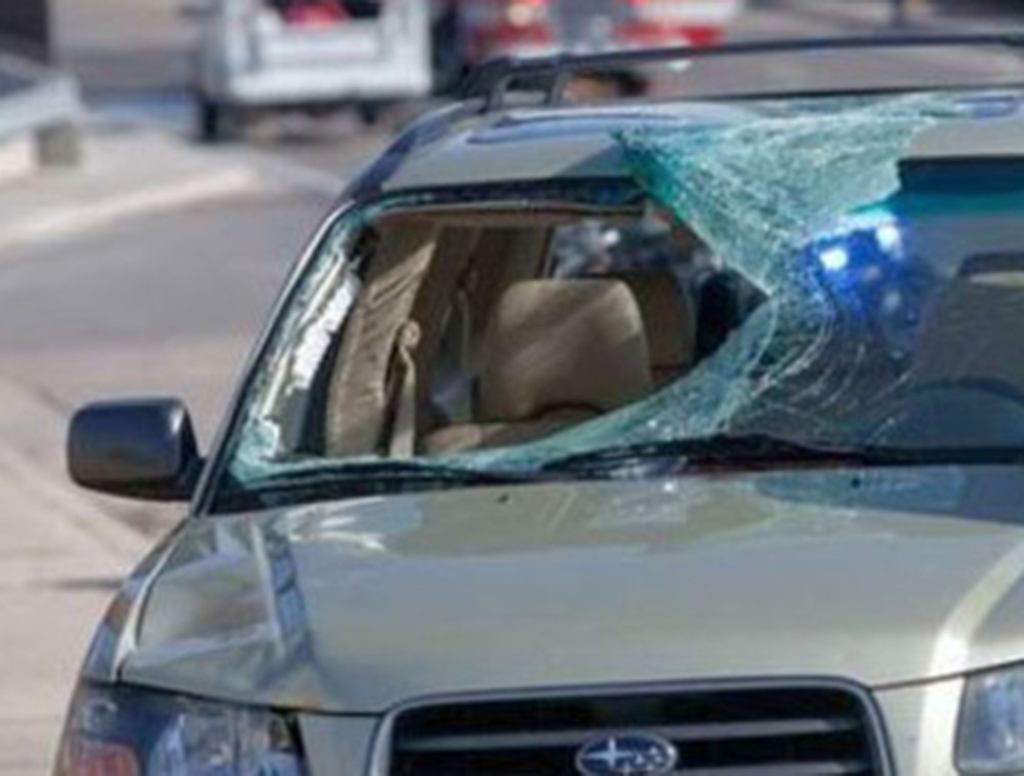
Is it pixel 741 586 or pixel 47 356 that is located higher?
pixel 741 586

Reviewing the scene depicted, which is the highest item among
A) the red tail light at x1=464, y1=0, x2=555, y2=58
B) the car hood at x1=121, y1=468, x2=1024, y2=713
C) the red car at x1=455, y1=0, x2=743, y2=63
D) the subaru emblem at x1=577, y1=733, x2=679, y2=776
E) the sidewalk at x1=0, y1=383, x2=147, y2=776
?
the car hood at x1=121, y1=468, x2=1024, y2=713

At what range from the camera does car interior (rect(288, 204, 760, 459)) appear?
720 cm

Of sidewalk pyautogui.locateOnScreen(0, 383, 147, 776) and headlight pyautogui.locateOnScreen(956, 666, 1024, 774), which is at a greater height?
headlight pyautogui.locateOnScreen(956, 666, 1024, 774)

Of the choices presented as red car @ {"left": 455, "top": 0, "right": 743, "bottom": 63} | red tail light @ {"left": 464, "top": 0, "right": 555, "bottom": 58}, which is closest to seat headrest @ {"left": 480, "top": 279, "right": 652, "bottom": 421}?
red car @ {"left": 455, "top": 0, "right": 743, "bottom": 63}

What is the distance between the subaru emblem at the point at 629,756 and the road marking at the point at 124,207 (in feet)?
67.3

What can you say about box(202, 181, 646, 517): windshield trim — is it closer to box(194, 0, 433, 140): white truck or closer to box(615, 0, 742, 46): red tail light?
box(615, 0, 742, 46): red tail light

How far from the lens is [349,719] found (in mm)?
5594

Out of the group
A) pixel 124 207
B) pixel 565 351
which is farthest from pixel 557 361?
pixel 124 207

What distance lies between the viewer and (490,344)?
24.4ft

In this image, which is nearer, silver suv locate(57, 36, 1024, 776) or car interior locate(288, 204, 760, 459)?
silver suv locate(57, 36, 1024, 776)

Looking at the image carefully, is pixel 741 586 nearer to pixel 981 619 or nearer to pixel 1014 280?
pixel 981 619

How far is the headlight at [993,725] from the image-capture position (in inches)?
217

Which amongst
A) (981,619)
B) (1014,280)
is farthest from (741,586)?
(1014,280)

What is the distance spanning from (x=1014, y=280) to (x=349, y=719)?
69.9 inches
